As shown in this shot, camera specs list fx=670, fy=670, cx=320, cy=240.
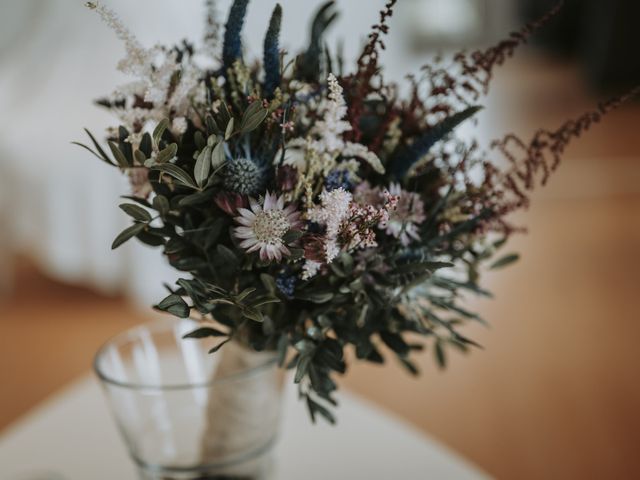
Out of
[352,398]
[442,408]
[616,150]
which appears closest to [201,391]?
[352,398]

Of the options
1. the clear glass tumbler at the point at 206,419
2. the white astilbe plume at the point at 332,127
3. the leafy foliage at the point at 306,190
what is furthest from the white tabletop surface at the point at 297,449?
the white astilbe plume at the point at 332,127

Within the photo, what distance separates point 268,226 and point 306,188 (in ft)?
0.17

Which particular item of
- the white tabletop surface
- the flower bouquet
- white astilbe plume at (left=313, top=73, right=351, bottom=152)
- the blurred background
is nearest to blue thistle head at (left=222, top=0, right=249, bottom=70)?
the flower bouquet

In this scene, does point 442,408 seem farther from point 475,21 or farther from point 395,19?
point 475,21

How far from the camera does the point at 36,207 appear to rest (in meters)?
3.04

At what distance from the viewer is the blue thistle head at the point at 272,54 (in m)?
0.61

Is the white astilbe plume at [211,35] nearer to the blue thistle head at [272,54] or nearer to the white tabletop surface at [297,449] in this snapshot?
the blue thistle head at [272,54]

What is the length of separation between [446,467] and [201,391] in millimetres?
406

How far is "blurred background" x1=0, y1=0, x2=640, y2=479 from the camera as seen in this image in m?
2.22

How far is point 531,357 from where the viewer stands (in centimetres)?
261

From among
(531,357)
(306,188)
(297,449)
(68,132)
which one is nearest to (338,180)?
(306,188)

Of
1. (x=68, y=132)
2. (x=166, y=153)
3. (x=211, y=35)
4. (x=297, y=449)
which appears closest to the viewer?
(x=166, y=153)

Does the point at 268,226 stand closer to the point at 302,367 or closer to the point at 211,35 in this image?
the point at 302,367

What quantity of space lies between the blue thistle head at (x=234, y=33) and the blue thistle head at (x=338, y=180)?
151 millimetres
